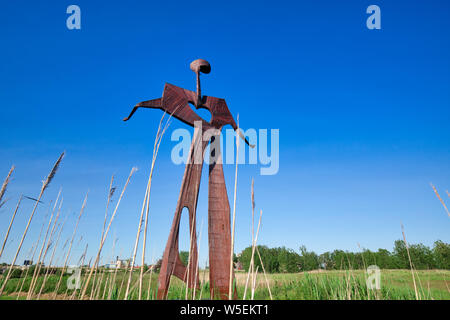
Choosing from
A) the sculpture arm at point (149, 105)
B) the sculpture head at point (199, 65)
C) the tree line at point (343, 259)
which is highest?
the sculpture head at point (199, 65)

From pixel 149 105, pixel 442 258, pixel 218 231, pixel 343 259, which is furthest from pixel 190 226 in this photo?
pixel 442 258

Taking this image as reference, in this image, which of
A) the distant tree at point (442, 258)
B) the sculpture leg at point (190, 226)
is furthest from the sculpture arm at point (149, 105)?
the distant tree at point (442, 258)

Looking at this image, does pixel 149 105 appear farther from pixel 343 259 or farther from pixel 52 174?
pixel 343 259

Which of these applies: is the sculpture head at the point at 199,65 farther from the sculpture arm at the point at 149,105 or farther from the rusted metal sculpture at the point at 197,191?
the sculpture arm at the point at 149,105

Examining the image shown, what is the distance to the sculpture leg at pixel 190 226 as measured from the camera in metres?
2.99

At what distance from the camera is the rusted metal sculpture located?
3.18m

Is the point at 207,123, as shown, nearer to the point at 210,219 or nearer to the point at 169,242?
the point at 210,219

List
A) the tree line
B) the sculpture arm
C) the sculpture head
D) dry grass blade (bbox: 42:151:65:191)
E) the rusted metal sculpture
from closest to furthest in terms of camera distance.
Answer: dry grass blade (bbox: 42:151:65:191) → the tree line → the rusted metal sculpture → the sculpture arm → the sculpture head

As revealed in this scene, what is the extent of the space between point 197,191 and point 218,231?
0.61m

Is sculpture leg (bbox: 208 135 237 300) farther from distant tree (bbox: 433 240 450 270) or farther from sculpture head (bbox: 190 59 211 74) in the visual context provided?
distant tree (bbox: 433 240 450 270)

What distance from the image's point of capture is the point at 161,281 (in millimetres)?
2971

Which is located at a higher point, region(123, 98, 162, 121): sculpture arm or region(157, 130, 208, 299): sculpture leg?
region(123, 98, 162, 121): sculpture arm

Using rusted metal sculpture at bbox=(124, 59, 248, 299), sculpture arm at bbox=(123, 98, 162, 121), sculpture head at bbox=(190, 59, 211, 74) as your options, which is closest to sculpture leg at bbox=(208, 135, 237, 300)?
rusted metal sculpture at bbox=(124, 59, 248, 299)
